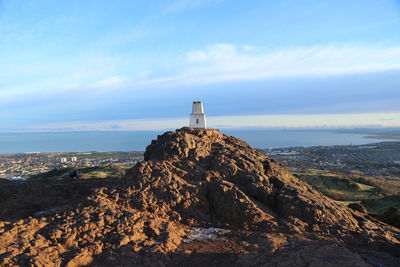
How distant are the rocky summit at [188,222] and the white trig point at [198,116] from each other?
3.27 meters

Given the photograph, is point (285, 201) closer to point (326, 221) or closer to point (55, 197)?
point (326, 221)

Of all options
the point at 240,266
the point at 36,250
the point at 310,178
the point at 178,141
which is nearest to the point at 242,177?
the point at 178,141

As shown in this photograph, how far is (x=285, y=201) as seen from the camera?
11.3 meters

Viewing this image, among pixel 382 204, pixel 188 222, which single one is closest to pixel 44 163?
pixel 382 204

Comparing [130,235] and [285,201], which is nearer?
[130,235]

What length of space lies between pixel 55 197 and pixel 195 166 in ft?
22.4

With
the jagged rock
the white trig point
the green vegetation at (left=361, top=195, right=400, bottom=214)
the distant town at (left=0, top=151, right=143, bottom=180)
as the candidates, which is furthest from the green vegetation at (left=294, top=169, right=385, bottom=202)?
the distant town at (left=0, top=151, right=143, bottom=180)

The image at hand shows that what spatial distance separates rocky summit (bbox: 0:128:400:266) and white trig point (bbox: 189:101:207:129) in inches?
129

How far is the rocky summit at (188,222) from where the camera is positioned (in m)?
7.99

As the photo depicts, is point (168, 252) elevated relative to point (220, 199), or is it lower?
lower

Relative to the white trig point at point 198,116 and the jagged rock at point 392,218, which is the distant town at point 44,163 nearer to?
the white trig point at point 198,116

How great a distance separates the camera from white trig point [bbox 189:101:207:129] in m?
17.9

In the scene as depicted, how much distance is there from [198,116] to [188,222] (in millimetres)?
8682

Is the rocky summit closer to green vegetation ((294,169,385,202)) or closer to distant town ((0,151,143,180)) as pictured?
green vegetation ((294,169,385,202))
